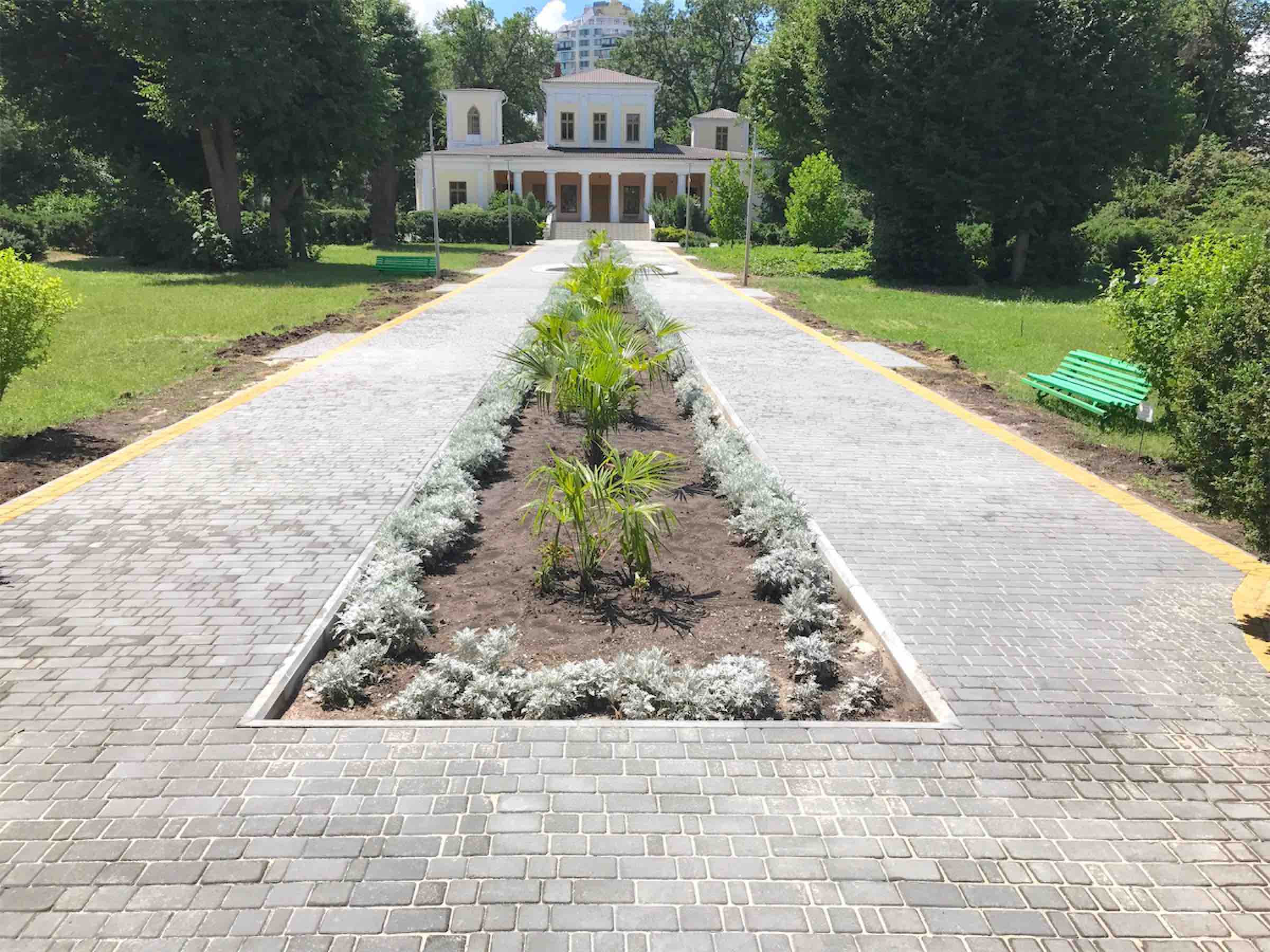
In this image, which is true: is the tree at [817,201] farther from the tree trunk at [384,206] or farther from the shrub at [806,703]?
the shrub at [806,703]

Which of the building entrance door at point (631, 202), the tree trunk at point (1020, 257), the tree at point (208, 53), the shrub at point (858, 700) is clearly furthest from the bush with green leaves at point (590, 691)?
the building entrance door at point (631, 202)

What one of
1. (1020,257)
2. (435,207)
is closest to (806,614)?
(435,207)

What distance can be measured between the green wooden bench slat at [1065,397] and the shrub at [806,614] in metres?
6.12

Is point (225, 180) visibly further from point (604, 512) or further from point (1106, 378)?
point (604, 512)

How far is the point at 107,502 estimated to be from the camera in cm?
666

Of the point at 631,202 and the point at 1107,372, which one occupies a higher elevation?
the point at 631,202

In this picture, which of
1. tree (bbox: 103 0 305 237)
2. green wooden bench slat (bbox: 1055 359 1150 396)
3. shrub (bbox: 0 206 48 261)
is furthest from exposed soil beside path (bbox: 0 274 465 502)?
shrub (bbox: 0 206 48 261)

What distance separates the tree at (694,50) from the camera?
71.6 m

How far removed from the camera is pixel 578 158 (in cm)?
5634

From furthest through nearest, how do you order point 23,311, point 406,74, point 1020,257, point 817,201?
point 406,74 → point 817,201 → point 1020,257 → point 23,311

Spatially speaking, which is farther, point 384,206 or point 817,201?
point 384,206

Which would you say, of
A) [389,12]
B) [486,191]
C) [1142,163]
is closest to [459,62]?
[486,191]

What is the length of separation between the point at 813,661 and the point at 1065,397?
724 cm

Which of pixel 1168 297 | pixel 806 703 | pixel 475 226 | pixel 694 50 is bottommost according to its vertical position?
pixel 806 703
